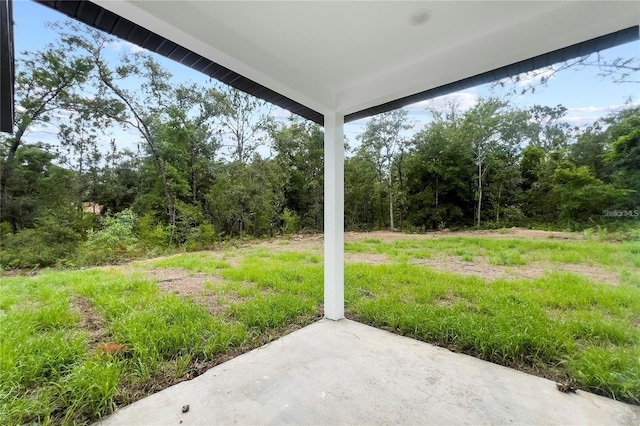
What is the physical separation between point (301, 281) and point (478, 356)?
2356 millimetres

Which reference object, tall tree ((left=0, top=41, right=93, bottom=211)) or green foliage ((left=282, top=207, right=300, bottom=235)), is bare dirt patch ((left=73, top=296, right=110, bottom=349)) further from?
green foliage ((left=282, top=207, right=300, bottom=235))

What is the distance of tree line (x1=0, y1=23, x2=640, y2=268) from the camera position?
2.76 m

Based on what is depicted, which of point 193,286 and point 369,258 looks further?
point 369,258

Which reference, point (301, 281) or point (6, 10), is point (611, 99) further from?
point (6, 10)

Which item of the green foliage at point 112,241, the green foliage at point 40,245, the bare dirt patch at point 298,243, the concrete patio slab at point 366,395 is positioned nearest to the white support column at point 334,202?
the concrete patio slab at point 366,395

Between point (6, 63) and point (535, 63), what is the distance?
344cm

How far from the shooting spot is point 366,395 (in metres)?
1.70

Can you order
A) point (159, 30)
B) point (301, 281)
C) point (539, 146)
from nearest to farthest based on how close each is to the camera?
1. point (159, 30)
2. point (539, 146)
3. point (301, 281)

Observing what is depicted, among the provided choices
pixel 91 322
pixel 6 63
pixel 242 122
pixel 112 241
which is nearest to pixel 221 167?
pixel 242 122

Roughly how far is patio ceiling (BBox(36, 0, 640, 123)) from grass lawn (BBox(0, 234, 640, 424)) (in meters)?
2.16

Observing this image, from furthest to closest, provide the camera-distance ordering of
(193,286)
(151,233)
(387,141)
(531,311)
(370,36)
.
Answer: (387,141) → (151,233) → (193,286) → (531,311) → (370,36)

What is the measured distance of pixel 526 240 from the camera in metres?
3.25

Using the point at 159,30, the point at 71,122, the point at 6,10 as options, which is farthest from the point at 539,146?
the point at 71,122

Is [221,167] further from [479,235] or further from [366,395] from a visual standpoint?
[479,235]
